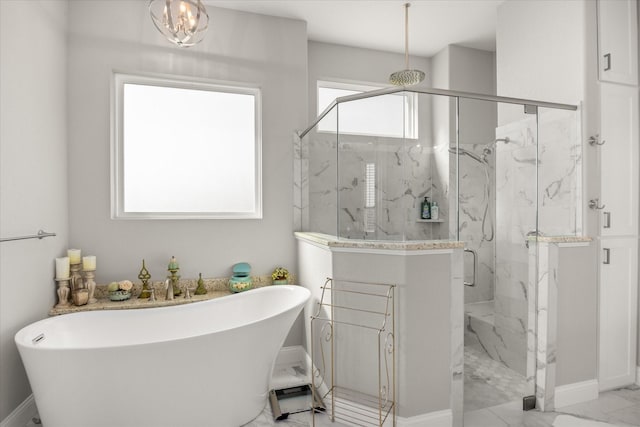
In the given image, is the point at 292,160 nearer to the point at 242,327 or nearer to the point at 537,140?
the point at 242,327

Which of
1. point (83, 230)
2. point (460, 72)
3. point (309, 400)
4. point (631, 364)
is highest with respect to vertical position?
point (460, 72)

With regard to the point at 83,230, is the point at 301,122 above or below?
above

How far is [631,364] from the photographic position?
2.47m

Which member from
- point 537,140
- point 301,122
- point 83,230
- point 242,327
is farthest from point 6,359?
point 537,140

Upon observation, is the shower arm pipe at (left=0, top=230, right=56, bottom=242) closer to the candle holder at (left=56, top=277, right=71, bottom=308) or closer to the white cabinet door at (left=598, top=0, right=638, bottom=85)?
the candle holder at (left=56, top=277, right=71, bottom=308)

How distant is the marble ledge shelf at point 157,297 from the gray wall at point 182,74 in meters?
0.07

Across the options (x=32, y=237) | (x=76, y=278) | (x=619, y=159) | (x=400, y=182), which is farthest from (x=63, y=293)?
(x=619, y=159)

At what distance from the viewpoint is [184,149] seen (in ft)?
9.60

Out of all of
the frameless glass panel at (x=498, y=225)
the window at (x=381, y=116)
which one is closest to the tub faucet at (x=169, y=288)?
the window at (x=381, y=116)

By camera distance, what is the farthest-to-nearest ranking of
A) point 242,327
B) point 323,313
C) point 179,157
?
point 179,157, point 323,313, point 242,327

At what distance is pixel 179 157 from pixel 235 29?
1.20 metres

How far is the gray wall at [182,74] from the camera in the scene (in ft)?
8.61

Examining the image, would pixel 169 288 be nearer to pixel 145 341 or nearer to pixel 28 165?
pixel 145 341

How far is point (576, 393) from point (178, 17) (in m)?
3.27
